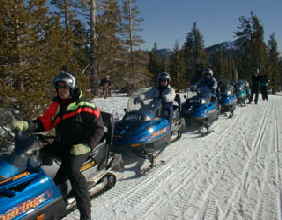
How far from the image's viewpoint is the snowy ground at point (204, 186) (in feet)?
12.2

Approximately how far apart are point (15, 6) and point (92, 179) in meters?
4.18

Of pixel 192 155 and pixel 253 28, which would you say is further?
pixel 253 28

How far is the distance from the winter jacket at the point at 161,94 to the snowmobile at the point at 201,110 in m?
1.46

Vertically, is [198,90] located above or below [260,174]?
above

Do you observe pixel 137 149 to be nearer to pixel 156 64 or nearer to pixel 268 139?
pixel 268 139

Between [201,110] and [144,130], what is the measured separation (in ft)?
11.1

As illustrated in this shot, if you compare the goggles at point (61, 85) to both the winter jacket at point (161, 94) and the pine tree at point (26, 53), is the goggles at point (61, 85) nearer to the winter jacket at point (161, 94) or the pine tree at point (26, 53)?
the pine tree at point (26, 53)

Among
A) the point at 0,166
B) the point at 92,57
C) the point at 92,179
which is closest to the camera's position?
the point at 0,166

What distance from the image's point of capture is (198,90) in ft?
32.8

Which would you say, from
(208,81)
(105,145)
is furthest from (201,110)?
(105,145)

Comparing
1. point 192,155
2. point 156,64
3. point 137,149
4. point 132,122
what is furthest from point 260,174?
point 156,64

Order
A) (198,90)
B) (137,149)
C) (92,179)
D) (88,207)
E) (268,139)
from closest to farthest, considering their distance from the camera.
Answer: (88,207) < (92,179) < (137,149) < (268,139) < (198,90)

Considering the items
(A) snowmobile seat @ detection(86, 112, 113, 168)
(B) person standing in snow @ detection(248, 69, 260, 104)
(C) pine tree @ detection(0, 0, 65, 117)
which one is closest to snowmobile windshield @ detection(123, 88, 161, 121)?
(A) snowmobile seat @ detection(86, 112, 113, 168)

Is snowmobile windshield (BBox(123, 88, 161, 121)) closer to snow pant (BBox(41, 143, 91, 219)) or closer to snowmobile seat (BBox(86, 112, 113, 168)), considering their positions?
snowmobile seat (BBox(86, 112, 113, 168))
